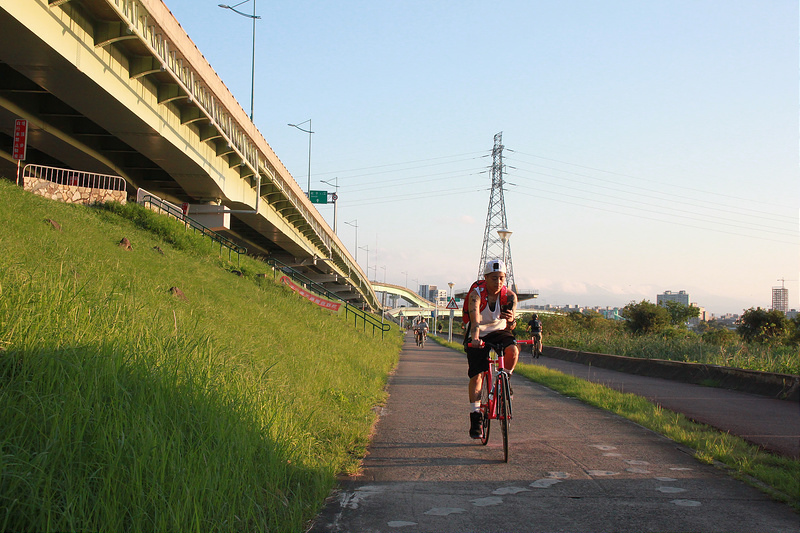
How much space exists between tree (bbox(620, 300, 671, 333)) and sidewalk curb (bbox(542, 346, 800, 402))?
28883mm

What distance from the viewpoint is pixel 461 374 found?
1797cm

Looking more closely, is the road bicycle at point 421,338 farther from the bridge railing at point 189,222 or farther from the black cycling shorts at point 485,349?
the black cycling shorts at point 485,349

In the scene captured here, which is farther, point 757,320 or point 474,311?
point 757,320

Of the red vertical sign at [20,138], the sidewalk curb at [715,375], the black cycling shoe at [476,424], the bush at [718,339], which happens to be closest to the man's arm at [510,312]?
the black cycling shoe at [476,424]

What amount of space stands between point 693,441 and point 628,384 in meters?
8.51

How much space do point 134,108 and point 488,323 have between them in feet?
59.3

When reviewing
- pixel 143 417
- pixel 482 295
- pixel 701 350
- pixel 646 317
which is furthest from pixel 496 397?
pixel 646 317

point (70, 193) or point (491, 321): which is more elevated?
point (70, 193)

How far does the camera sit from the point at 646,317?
5178 centimetres

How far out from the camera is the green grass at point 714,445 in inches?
220

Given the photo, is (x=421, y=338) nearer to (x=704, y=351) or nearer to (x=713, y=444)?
(x=704, y=351)

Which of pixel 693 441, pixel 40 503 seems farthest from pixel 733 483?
pixel 40 503

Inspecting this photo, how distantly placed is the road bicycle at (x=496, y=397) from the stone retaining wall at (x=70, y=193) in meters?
18.9

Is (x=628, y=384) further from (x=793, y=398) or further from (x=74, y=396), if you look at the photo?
(x=74, y=396)
